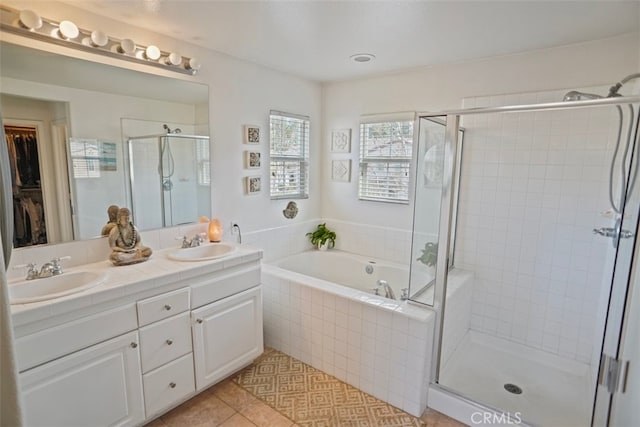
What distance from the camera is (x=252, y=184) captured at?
301 centimetres

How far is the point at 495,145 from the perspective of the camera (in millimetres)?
2756

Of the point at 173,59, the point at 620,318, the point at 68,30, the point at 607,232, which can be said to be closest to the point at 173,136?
the point at 173,59

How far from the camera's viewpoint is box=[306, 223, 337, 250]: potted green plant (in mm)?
3674

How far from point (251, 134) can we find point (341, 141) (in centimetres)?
106

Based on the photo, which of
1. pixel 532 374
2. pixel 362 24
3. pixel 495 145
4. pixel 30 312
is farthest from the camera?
pixel 495 145

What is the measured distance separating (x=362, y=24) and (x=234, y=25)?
0.82 m

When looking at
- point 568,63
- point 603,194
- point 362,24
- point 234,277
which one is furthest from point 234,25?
point 603,194

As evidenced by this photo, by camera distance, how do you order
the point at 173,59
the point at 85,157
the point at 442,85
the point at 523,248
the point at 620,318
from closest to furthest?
the point at 620,318
the point at 85,157
the point at 173,59
the point at 523,248
the point at 442,85

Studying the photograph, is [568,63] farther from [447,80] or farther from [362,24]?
[362,24]

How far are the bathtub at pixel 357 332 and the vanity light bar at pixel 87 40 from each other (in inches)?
67.5

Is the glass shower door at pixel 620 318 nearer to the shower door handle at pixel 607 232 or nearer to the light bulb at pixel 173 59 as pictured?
the shower door handle at pixel 607 232

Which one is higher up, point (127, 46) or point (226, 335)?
point (127, 46)

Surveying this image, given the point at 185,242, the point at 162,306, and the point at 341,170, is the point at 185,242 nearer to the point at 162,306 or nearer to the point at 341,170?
the point at 162,306

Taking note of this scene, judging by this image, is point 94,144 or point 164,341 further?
point 94,144
